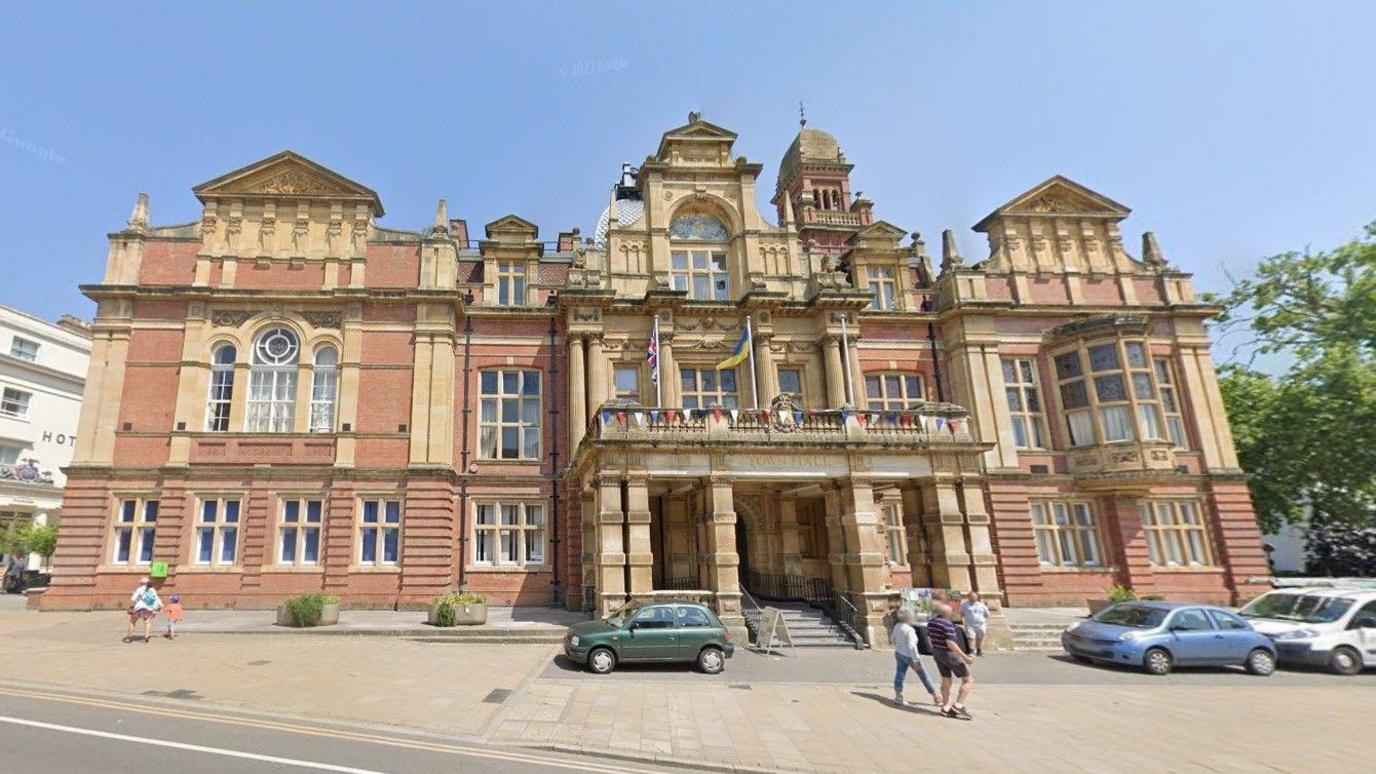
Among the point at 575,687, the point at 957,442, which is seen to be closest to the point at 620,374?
the point at 957,442

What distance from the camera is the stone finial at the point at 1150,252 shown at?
28219mm

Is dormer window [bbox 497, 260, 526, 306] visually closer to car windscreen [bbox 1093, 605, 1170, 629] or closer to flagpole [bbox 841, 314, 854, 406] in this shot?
flagpole [bbox 841, 314, 854, 406]

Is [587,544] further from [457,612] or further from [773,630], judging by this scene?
[773,630]

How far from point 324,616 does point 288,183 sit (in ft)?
54.5

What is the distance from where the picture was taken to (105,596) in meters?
21.1

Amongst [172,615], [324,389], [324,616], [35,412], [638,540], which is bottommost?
[324,616]

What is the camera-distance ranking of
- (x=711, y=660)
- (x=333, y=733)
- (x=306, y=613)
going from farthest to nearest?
(x=306, y=613), (x=711, y=660), (x=333, y=733)

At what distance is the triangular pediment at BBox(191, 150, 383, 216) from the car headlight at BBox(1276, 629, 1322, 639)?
104 feet

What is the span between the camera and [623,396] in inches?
965

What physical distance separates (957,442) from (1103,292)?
14417 millimetres

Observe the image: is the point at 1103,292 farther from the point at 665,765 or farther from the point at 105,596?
the point at 105,596

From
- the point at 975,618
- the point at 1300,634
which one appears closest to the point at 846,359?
the point at 975,618

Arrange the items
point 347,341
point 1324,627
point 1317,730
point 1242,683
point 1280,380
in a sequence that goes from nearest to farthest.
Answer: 1. point 1317,730
2. point 1242,683
3. point 1324,627
4. point 347,341
5. point 1280,380

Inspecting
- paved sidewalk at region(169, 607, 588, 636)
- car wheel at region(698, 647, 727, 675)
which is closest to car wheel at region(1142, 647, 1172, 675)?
car wheel at region(698, 647, 727, 675)
